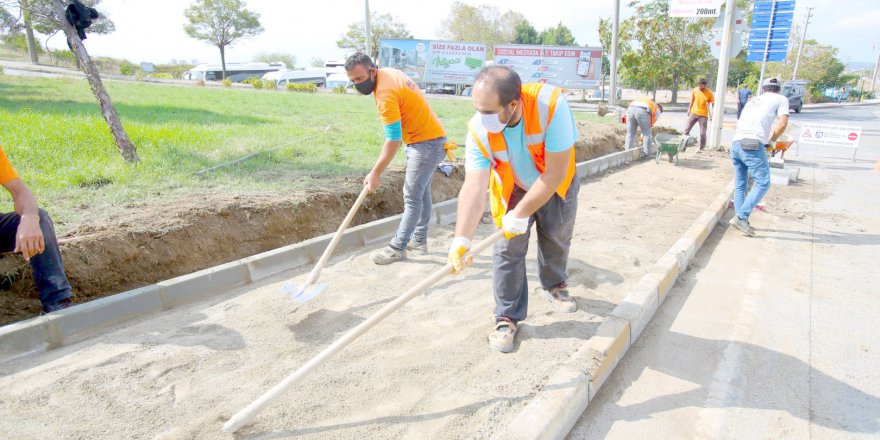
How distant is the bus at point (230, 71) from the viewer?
119ft

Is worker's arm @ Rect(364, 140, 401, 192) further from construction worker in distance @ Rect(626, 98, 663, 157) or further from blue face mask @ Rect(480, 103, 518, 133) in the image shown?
construction worker in distance @ Rect(626, 98, 663, 157)

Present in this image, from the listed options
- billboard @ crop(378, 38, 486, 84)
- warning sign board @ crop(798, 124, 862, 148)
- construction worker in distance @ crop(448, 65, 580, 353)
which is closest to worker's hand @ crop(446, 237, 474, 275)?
construction worker in distance @ crop(448, 65, 580, 353)

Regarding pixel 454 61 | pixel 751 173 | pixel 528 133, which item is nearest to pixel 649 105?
pixel 751 173

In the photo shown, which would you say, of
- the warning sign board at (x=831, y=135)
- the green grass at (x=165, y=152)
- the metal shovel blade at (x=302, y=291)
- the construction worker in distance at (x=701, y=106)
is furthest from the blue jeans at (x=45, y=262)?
the warning sign board at (x=831, y=135)

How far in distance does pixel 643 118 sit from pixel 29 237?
948 cm

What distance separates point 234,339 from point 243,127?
6425mm

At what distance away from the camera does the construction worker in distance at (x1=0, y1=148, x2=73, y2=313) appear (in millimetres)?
3064

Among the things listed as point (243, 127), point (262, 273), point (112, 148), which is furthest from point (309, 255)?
point (243, 127)

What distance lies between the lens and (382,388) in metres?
2.61

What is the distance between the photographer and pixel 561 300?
136 inches

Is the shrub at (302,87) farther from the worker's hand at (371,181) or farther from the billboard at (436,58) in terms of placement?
the worker's hand at (371,181)

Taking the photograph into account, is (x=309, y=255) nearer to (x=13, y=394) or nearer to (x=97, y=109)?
(x=13, y=394)

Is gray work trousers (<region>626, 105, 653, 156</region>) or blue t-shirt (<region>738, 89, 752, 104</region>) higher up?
blue t-shirt (<region>738, 89, 752, 104</region>)

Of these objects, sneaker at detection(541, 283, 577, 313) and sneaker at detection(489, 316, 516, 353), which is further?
sneaker at detection(541, 283, 577, 313)
